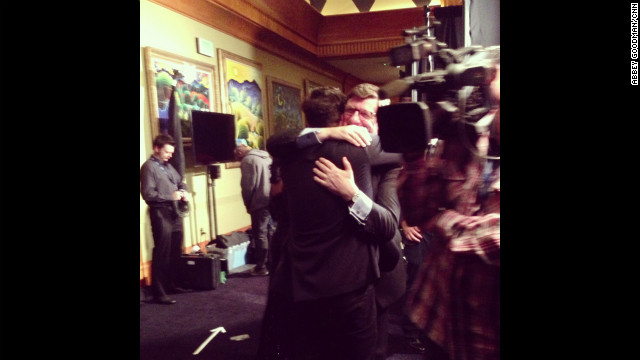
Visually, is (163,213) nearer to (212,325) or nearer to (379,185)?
(212,325)

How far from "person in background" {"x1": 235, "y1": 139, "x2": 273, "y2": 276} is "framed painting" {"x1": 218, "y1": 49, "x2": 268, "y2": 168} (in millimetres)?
1187

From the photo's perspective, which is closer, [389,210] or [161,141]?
[389,210]

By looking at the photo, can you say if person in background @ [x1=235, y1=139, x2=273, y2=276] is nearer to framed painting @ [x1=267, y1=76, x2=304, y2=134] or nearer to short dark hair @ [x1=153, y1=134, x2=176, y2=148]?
short dark hair @ [x1=153, y1=134, x2=176, y2=148]

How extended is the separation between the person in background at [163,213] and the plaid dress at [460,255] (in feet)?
11.5

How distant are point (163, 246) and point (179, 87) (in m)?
1.72

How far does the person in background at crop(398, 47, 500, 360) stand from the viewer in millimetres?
838

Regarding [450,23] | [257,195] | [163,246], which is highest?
[450,23]

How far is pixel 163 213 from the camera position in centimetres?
426

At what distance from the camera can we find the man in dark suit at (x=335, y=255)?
130 cm

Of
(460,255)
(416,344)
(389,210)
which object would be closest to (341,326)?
(389,210)
